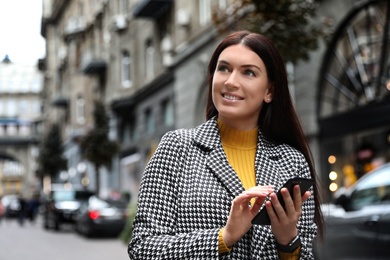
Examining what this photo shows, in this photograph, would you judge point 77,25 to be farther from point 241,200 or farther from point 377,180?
point 241,200

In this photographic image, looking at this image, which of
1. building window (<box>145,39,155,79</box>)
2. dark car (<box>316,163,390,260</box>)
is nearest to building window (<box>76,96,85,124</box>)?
building window (<box>145,39,155,79</box>)

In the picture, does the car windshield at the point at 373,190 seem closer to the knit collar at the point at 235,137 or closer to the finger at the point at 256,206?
the knit collar at the point at 235,137

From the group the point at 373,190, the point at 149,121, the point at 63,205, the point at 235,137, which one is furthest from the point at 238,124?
the point at 149,121

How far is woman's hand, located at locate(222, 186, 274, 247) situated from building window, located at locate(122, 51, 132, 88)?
103 feet

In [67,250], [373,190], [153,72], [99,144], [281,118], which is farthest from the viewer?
[153,72]

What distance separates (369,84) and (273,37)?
16.3 feet

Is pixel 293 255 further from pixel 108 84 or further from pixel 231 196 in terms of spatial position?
pixel 108 84

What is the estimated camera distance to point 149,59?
29.8m

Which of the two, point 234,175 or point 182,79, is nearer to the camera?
point 234,175

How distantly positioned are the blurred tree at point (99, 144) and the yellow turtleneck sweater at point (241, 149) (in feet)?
86.5

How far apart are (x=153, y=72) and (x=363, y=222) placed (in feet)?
71.3

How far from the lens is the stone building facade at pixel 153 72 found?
14.8 metres

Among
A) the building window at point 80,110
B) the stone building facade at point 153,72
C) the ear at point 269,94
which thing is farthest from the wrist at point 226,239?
the building window at point 80,110

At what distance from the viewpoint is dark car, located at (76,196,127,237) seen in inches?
790
